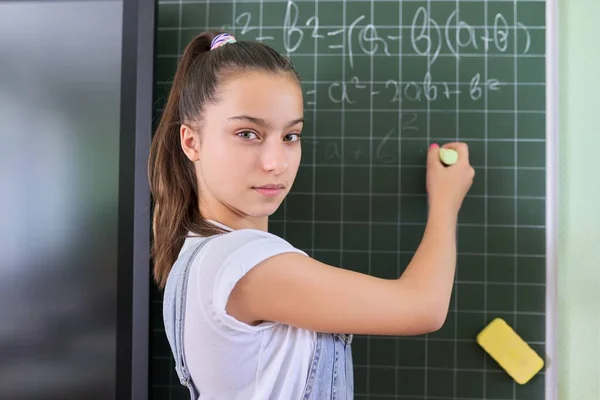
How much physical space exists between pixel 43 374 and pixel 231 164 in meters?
0.69

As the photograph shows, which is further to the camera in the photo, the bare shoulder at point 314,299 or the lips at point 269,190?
the lips at point 269,190

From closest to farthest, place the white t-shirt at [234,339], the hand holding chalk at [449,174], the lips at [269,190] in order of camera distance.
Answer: the white t-shirt at [234,339] < the lips at [269,190] < the hand holding chalk at [449,174]

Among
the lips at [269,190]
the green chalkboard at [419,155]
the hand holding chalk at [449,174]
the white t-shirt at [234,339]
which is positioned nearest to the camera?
the white t-shirt at [234,339]

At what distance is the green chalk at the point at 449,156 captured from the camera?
116 centimetres

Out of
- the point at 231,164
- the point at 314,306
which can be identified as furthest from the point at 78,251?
the point at 314,306

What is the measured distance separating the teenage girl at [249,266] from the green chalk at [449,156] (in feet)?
0.58

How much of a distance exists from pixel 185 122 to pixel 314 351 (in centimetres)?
43

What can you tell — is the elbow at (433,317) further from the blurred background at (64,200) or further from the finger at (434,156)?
the blurred background at (64,200)

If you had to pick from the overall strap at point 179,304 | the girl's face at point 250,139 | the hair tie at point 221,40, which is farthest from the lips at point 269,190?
the hair tie at point 221,40

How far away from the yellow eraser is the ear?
72 centimetres

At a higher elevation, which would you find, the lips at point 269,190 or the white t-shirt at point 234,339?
the lips at point 269,190

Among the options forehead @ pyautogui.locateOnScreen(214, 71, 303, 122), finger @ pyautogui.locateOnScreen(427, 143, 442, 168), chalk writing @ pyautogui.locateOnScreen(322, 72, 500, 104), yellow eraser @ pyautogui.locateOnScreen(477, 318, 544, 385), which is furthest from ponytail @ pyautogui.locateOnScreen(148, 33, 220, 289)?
yellow eraser @ pyautogui.locateOnScreen(477, 318, 544, 385)

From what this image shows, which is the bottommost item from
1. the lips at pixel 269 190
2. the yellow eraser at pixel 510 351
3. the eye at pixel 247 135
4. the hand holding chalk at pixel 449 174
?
the yellow eraser at pixel 510 351

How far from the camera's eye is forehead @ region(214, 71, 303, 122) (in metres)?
0.89
